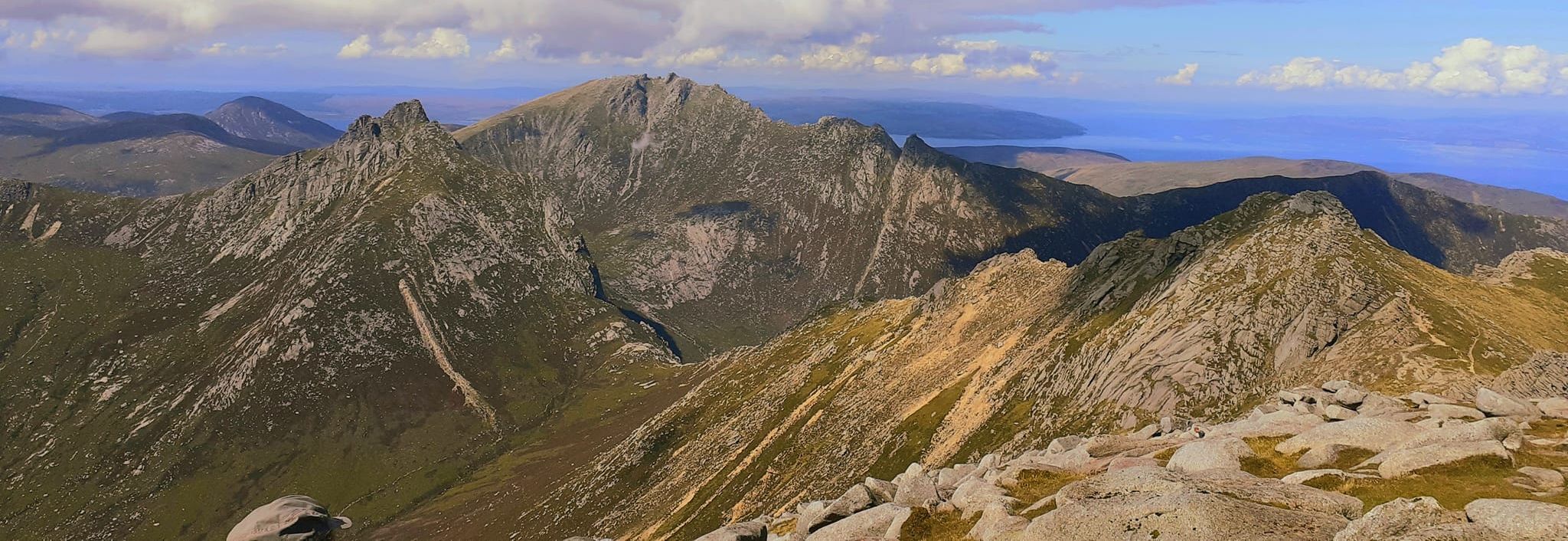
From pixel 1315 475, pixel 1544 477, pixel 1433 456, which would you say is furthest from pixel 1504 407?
pixel 1315 475

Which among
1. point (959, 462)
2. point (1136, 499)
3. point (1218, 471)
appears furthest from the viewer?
point (959, 462)

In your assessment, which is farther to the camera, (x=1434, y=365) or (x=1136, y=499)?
(x=1434, y=365)

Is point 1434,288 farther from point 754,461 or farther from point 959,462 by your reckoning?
point 754,461

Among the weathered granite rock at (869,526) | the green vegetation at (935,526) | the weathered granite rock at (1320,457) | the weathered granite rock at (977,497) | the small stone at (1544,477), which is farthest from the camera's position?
the weathered granite rock at (869,526)

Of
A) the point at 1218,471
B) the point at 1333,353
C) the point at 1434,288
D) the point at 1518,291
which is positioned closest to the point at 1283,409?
the point at 1218,471

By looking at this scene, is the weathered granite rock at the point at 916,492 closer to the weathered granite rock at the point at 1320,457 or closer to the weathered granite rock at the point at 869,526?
the weathered granite rock at the point at 869,526

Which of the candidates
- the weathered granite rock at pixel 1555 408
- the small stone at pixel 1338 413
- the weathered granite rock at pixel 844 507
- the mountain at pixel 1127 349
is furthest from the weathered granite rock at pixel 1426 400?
the weathered granite rock at pixel 844 507
